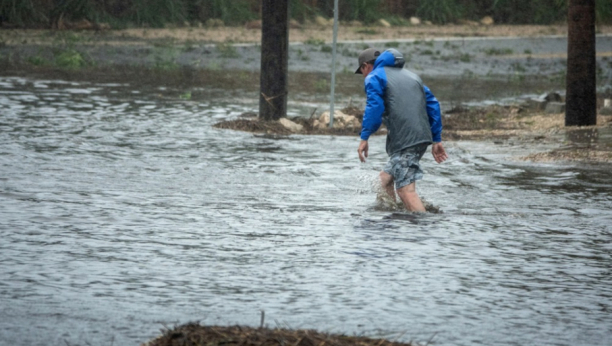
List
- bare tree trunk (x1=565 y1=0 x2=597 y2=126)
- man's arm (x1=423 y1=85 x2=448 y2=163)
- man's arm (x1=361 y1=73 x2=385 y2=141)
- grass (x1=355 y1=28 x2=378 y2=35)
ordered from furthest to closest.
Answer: grass (x1=355 y1=28 x2=378 y2=35)
bare tree trunk (x1=565 y1=0 x2=597 y2=126)
man's arm (x1=423 y1=85 x2=448 y2=163)
man's arm (x1=361 y1=73 x2=385 y2=141)

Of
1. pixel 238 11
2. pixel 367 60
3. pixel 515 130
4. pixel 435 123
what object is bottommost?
pixel 515 130

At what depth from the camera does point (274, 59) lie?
17.0 m

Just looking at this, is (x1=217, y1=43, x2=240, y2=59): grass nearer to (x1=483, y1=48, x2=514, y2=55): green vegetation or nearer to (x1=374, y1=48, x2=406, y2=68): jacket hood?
(x1=483, y1=48, x2=514, y2=55): green vegetation

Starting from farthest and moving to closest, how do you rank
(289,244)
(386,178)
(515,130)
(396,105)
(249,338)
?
(515,130)
(386,178)
(396,105)
(289,244)
(249,338)

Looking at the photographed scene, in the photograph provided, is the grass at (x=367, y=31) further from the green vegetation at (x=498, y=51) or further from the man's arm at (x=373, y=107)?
the man's arm at (x=373, y=107)

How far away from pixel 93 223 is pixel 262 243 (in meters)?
1.59

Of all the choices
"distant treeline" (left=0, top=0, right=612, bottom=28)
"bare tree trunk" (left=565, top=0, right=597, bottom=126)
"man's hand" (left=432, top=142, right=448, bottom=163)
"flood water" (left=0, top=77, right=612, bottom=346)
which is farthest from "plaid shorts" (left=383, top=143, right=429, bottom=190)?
"distant treeline" (left=0, top=0, right=612, bottom=28)

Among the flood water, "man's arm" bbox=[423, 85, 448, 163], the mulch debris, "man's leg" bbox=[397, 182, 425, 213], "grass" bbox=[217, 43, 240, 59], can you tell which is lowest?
the flood water

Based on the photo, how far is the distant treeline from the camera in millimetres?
41219

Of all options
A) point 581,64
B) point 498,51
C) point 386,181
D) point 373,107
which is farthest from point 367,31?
point 373,107

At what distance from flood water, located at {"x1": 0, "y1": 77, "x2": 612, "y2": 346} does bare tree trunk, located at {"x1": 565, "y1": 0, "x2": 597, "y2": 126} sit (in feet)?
9.24

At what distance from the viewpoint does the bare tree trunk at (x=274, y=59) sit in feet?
55.4

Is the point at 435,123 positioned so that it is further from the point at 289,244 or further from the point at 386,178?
the point at 289,244

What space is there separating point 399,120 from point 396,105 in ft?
0.46
